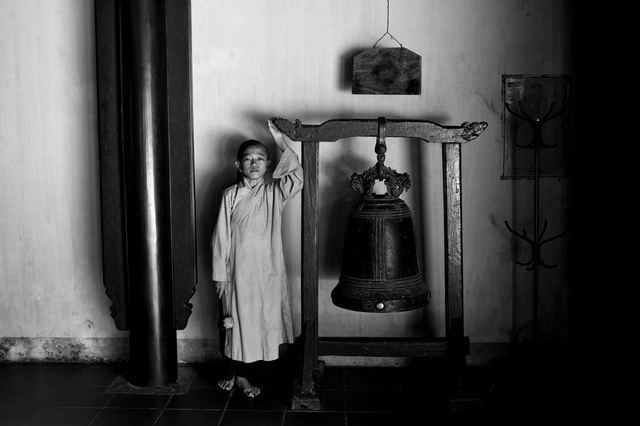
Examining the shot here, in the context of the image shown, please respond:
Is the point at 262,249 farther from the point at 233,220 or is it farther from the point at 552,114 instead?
the point at 552,114

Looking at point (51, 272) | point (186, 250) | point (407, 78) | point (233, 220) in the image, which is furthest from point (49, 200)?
point (407, 78)

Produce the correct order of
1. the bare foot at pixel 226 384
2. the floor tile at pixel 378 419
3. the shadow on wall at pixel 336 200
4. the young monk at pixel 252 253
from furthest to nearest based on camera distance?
1. the shadow on wall at pixel 336 200
2. the bare foot at pixel 226 384
3. the young monk at pixel 252 253
4. the floor tile at pixel 378 419

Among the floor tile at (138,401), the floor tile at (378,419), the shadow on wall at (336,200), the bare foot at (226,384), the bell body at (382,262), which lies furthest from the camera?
the shadow on wall at (336,200)

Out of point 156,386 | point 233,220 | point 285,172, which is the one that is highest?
point 285,172

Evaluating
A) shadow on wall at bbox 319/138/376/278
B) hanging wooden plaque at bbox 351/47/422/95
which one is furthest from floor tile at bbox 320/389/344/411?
hanging wooden plaque at bbox 351/47/422/95

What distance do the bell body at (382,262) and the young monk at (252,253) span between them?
444mm

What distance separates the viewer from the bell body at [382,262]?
3.70 metres

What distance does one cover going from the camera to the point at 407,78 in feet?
13.3

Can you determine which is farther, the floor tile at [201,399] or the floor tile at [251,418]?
the floor tile at [201,399]

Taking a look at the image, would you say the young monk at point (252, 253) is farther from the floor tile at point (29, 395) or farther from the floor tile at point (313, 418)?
the floor tile at point (29, 395)

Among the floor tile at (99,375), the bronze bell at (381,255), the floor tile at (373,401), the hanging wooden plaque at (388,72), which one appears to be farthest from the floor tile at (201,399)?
the hanging wooden plaque at (388,72)

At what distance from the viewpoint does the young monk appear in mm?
3908

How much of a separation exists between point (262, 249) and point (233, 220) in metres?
0.25

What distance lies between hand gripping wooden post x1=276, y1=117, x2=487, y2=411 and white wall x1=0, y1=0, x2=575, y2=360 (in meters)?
0.34
